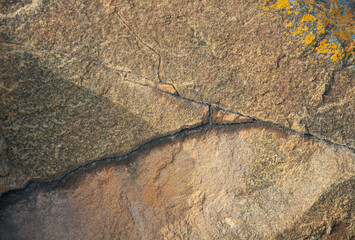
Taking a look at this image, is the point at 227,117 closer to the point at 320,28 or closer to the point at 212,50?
the point at 212,50

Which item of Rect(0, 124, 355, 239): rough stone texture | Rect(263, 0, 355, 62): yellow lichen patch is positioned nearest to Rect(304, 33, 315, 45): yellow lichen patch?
Rect(263, 0, 355, 62): yellow lichen patch

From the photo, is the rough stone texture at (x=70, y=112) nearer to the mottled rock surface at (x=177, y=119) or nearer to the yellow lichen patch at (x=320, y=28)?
the mottled rock surface at (x=177, y=119)

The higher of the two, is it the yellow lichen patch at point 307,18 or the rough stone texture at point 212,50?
the yellow lichen patch at point 307,18

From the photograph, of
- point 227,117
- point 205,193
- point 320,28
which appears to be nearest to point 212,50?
point 227,117

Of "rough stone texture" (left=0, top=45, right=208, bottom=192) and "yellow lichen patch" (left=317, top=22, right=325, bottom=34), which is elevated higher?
"yellow lichen patch" (left=317, top=22, right=325, bottom=34)

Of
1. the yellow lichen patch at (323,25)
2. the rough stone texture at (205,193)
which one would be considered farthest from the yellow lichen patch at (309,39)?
the rough stone texture at (205,193)

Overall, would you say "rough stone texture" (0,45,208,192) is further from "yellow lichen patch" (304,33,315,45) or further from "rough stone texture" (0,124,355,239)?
"yellow lichen patch" (304,33,315,45)

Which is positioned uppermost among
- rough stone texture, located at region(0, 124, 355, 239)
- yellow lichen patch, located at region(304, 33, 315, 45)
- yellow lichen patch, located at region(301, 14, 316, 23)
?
yellow lichen patch, located at region(301, 14, 316, 23)
